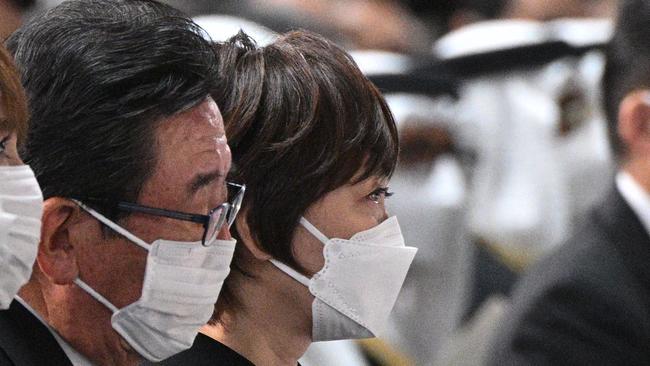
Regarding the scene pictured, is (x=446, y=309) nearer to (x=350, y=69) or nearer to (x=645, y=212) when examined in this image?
(x=645, y=212)

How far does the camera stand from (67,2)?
10.1 feet

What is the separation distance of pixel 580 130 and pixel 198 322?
4.64 m

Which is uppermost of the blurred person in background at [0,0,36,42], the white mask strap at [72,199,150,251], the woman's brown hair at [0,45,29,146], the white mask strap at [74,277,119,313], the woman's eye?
the woman's brown hair at [0,45,29,146]

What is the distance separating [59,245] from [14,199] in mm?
297

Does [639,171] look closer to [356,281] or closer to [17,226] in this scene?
[356,281]

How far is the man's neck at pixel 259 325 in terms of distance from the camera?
338 cm

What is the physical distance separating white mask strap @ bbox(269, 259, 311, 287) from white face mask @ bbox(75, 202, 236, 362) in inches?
13.0

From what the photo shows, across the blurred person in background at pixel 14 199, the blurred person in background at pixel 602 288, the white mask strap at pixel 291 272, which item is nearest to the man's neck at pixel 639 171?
the blurred person in background at pixel 602 288

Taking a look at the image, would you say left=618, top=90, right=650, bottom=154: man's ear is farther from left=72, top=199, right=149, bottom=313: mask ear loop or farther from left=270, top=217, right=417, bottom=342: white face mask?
A: left=72, top=199, right=149, bottom=313: mask ear loop

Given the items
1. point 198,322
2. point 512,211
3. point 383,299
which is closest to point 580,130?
point 512,211

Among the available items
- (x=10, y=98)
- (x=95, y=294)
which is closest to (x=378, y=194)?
(x=95, y=294)

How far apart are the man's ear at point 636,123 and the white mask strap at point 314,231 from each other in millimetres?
1117

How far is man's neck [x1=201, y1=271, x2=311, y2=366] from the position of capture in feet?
11.1

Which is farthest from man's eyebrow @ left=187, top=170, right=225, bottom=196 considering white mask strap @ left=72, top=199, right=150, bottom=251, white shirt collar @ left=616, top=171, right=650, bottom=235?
white shirt collar @ left=616, top=171, right=650, bottom=235
